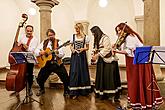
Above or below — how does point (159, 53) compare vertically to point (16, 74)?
above

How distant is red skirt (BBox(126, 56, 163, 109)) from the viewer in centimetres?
394

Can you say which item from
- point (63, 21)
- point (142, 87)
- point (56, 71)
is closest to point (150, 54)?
point (142, 87)

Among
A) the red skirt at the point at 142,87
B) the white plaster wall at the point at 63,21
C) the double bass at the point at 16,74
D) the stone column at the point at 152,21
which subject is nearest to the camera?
the red skirt at the point at 142,87

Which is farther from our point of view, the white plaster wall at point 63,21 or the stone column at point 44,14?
the white plaster wall at point 63,21

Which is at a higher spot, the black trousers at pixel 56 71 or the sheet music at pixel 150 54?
the sheet music at pixel 150 54

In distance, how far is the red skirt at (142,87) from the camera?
394 centimetres

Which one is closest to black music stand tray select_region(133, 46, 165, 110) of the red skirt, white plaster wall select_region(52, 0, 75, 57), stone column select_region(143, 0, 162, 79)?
the red skirt

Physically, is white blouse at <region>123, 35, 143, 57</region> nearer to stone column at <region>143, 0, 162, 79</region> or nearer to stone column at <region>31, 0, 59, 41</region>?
stone column at <region>143, 0, 162, 79</region>

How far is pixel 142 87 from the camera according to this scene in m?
3.94

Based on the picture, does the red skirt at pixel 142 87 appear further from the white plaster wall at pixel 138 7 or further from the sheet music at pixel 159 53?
the white plaster wall at pixel 138 7

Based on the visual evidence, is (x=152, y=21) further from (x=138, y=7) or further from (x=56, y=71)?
(x=138, y=7)

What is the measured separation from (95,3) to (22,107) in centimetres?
858

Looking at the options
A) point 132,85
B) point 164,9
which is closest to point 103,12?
point 164,9

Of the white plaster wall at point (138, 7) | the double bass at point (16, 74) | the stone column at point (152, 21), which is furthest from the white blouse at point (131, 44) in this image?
the white plaster wall at point (138, 7)
